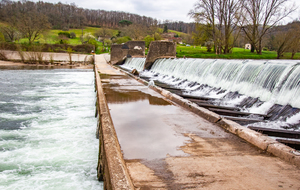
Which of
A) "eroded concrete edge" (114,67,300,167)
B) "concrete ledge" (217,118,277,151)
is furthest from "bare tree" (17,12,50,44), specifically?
"concrete ledge" (217,118,277,151)

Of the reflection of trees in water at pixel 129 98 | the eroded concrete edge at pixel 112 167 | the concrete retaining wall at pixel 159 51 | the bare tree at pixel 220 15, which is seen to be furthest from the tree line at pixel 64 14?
the eroded concrete edge at pixel 112 167

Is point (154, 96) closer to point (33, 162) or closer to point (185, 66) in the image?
point (33, 162)

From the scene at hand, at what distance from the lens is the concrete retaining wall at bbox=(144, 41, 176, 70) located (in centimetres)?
1961

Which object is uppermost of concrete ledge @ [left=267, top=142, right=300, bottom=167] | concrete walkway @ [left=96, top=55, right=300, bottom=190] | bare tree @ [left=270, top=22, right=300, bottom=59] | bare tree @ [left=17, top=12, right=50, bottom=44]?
bare tree @ [left=17, top=12, right=50, bottom=44]

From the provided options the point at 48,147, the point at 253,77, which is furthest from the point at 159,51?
the point at 48,147

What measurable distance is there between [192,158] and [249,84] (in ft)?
20.4

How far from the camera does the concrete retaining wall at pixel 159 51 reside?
19.6 meters

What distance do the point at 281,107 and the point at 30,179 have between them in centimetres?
622

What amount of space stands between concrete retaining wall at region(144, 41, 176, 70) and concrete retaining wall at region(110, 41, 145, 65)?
440 inches

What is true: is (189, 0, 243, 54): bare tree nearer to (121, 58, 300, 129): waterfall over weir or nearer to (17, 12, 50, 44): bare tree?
(121, 58, 300, 129): waterfall over weir

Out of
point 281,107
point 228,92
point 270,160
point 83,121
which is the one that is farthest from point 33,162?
point 228,92

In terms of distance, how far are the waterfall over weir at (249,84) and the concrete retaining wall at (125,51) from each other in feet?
59.0

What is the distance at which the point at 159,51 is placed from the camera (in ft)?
65.2

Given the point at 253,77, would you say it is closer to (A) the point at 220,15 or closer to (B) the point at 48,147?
(B) the point at 48,147
